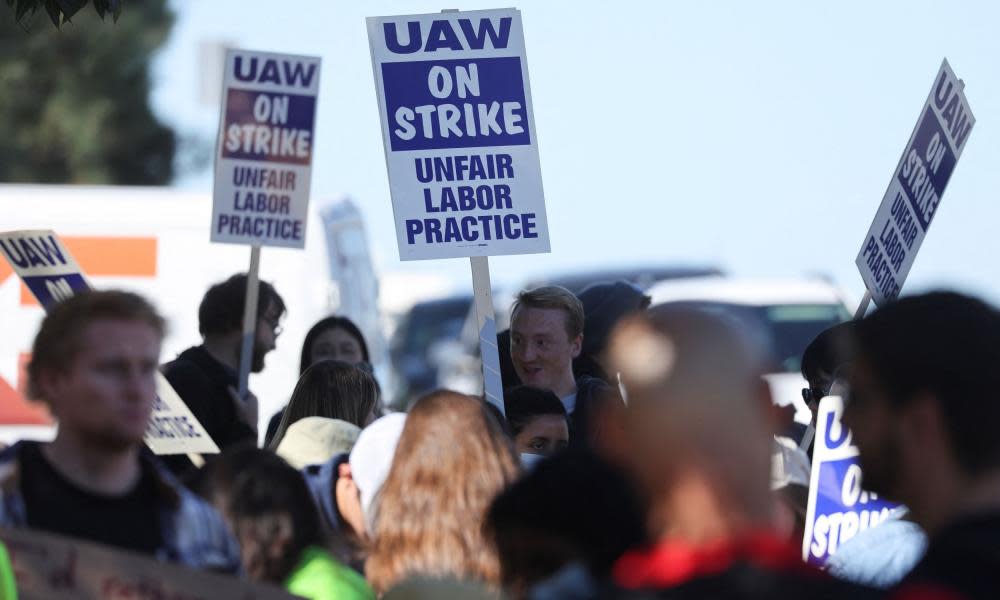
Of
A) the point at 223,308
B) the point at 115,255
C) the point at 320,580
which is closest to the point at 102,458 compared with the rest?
the point at 320,580

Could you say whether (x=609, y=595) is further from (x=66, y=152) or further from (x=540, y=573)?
(x=66, y=152)

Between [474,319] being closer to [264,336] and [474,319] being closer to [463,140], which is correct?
[264,336]

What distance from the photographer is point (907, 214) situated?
26.8 feet

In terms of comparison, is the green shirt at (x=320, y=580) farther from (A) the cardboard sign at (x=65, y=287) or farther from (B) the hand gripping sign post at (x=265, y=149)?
(B) the hand gripping sign post at (x=265, y=149)

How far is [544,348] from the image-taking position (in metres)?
7.33

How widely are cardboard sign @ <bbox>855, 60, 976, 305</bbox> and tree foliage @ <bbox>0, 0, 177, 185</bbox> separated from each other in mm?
28636

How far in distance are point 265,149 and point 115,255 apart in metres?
5.68

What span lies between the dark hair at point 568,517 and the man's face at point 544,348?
439 centimetres

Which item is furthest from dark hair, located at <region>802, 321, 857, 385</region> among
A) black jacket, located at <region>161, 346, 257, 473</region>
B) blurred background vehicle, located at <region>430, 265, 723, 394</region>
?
blurred background vehicle, located at <region>430, 265, 723, 394</region>

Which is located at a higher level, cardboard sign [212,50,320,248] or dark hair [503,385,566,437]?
cardboard sign [212,50,320,248]

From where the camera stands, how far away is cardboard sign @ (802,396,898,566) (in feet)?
20.4

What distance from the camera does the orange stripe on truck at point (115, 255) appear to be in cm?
1392

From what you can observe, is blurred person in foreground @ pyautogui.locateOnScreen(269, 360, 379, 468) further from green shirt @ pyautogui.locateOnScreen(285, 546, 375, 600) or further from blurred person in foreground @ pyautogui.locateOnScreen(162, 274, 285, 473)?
green shirt @ pyautogui.locateOnScreen(285, 546, 375, 600)

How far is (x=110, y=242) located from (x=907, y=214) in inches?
302
